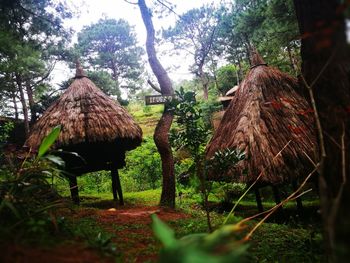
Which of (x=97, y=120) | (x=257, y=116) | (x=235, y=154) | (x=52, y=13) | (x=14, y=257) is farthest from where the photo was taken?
(x=97, y=120)

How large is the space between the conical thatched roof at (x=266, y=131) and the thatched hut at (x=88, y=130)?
7.83 feet

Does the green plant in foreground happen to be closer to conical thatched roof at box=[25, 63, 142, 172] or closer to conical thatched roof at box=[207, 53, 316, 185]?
conical thatched roof at box=[207, 53, 316, 185]

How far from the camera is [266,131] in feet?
21.2

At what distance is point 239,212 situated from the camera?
880 cm

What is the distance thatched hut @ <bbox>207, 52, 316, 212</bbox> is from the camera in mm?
5930

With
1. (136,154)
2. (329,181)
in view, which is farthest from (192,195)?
(329,181)

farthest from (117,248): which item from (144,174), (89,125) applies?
(144,174)

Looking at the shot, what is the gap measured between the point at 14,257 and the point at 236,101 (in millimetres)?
7077

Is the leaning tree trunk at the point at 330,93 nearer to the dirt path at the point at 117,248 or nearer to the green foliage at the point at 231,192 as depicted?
the dirt path at the point at 117,248

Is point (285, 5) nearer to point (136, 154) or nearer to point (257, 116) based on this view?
point (257, 116)

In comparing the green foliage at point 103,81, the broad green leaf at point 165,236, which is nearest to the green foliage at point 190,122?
the broad green leaf at point 165,236

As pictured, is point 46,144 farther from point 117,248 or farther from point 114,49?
point 114,49

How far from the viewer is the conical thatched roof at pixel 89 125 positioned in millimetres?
7746

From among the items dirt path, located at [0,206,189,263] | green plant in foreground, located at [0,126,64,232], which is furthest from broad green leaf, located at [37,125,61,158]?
dirt path, located at [0,206,189,263]
